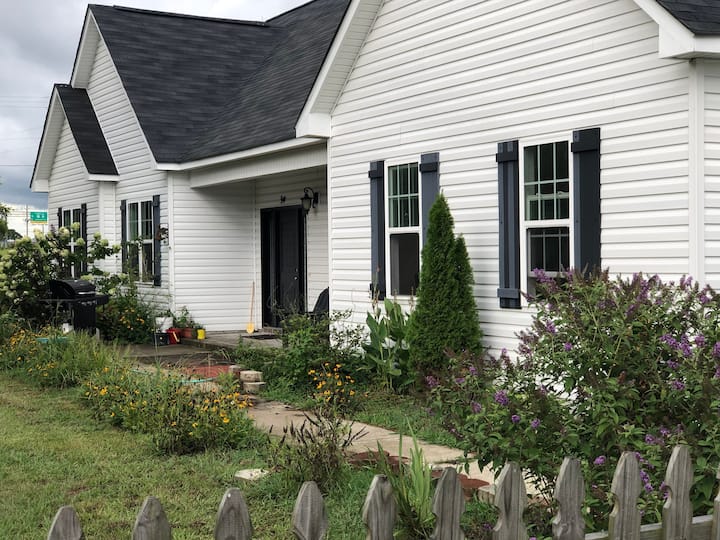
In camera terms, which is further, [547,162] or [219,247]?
[219,247]

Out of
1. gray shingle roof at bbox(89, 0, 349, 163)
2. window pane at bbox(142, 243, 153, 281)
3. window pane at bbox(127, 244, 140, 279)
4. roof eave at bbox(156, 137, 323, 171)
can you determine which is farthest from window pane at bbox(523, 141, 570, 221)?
window pane at bbox(127, 244, 140, 279)

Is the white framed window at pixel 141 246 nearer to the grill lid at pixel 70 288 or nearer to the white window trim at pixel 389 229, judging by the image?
the grill lid at pixel 70 288

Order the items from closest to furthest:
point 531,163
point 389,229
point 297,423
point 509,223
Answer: point 297,423 → point 531,163 → point 509,223 → point 389,229

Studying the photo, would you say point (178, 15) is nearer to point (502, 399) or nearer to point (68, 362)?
point (68, 362)

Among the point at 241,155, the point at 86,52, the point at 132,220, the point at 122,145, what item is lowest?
the point at 132,220

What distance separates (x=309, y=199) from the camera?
15.9 meters

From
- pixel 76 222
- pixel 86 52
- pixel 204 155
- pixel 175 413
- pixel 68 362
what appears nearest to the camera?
pixel 175 413

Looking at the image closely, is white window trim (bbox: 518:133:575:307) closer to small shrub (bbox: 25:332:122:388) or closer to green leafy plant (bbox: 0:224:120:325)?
small shrub (bbox: 25:332:122:388)

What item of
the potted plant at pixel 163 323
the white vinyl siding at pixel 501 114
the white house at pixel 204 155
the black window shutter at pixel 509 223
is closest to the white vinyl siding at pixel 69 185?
the white house at pixel 204 155


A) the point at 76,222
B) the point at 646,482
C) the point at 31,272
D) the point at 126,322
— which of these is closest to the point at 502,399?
the point at 646,482

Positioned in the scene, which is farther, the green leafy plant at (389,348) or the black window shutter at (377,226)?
the black window shutter at (377,226)

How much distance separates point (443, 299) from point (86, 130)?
521 inches

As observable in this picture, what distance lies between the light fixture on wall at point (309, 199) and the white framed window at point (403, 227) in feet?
14.7

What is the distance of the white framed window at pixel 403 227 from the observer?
1116 centimetres
